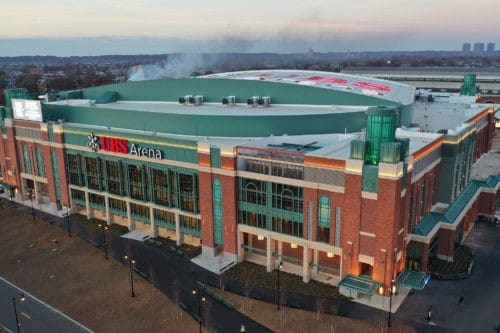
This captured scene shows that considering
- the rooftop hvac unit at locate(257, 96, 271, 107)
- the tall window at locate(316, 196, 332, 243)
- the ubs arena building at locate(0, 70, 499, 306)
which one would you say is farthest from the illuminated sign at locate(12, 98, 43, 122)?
the tall window at locate(316, 196, 332, 243)

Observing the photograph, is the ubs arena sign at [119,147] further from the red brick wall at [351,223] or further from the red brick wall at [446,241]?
the red brick wall at [446,241]

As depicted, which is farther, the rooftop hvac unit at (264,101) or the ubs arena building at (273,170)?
the rooftop hvac unit at (264,101)

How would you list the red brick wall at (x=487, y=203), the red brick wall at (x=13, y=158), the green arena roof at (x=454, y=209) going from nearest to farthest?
1. the green arena roof at (x=454, y=209)
2. the red brick wall at (x=487, y=203)
3. the red brick wall at (x=13, y=158)

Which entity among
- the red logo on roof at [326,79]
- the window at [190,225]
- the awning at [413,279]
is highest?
the red logo on roof at [326,79]

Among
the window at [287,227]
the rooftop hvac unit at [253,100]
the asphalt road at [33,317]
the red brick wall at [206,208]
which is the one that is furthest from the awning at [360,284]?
the rooftop hvac unit at [253,100]

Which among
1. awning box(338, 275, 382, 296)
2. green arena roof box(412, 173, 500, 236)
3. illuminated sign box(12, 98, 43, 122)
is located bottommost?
awning box(338, 275, 382, 296)

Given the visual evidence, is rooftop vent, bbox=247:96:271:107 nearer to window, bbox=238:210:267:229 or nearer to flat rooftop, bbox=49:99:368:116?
flat rooftop, bbox=49:99:368:116
